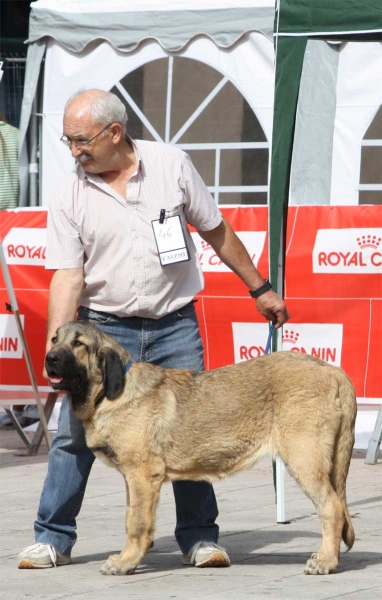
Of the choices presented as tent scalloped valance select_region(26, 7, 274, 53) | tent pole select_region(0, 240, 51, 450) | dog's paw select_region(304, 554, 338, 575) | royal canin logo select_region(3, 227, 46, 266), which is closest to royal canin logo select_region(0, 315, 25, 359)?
royal canin logo select_region(3, 227, 46, 266)

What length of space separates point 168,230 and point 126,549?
1.51m

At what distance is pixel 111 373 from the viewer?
5.22 metres

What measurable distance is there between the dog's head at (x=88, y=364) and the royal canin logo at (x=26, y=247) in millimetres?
→ 4272

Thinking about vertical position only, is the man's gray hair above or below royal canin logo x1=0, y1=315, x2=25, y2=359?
above

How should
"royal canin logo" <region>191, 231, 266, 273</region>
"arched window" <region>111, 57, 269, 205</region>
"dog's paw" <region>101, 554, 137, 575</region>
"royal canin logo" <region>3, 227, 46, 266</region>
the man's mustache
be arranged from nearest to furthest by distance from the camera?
"dog's paw" <region>101, 554, 137, 575</region>, the man's mustache, "royal canin logo" <region>191, 231, 266, 273</region>, "royal canin logo" <region>3, 227, 46, 266</region>, "arched window" <region>111, 57, 269, 205</region>

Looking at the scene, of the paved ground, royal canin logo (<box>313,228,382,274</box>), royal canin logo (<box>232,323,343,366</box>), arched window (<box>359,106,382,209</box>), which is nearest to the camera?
the paved ground

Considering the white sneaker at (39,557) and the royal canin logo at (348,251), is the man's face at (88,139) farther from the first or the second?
the royal canin logo at (348,251)

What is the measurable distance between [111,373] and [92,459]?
64cm

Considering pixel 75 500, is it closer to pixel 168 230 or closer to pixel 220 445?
pixel 220 445

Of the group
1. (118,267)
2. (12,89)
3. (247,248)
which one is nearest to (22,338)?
(247,248)

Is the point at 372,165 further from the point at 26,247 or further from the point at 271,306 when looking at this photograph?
the point at 271,306

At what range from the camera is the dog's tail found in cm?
533

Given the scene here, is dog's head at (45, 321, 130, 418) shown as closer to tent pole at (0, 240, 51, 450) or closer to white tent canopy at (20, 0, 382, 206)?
tent pole at (0, 240, 51, 450)

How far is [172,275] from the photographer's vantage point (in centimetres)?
556
